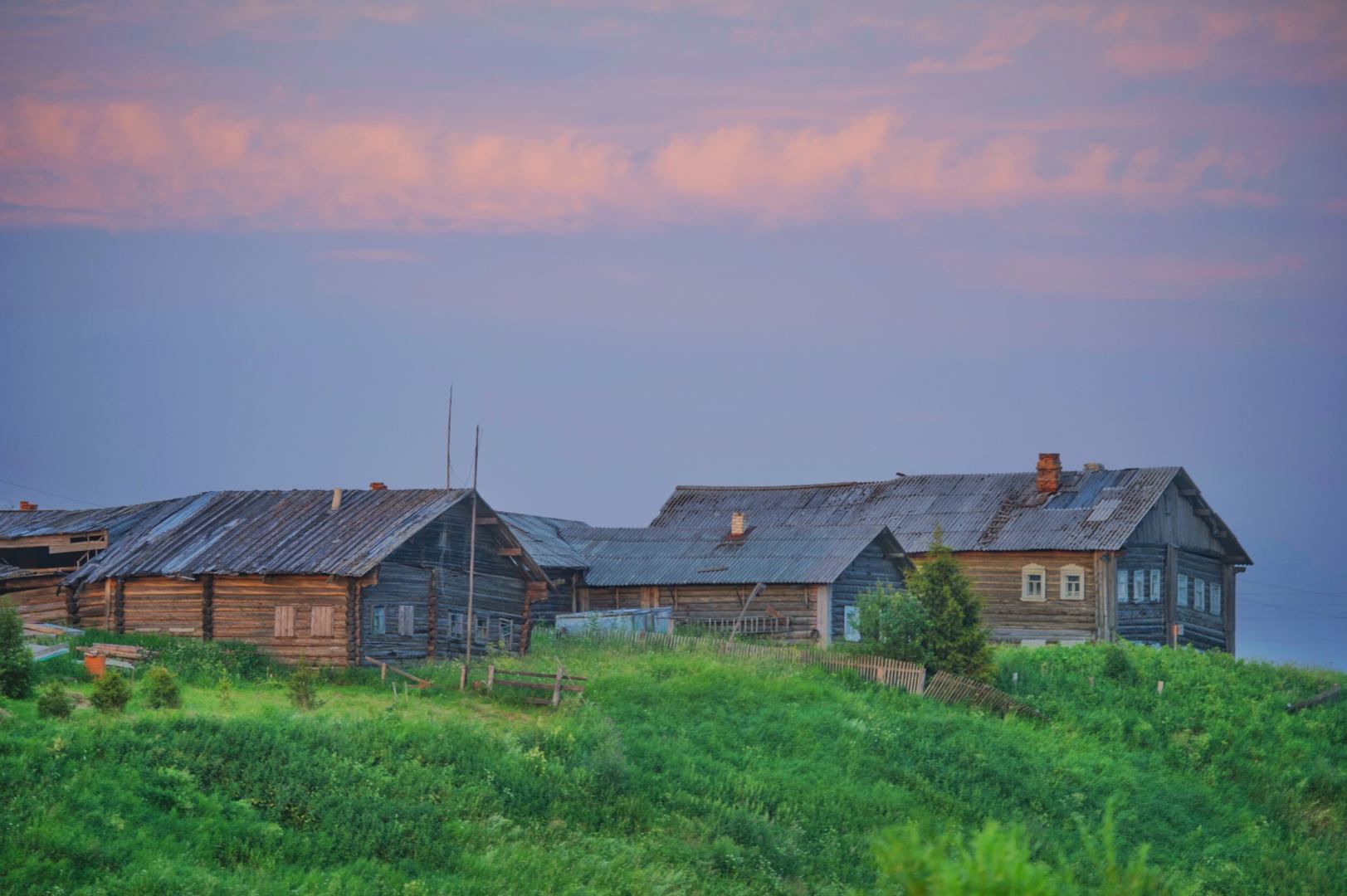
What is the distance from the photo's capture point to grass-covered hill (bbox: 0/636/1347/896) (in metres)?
24.8

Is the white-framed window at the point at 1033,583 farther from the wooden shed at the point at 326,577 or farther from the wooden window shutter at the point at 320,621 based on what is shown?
the wooden window shutter at the point at 320,621

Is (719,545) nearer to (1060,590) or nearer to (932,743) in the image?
(1060,590)

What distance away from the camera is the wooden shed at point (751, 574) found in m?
52.0

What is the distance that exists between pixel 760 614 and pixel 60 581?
73.8 feet

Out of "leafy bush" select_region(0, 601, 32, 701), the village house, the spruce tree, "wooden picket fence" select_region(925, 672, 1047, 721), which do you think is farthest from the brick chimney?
"leafy bush" select_region(0, 601, 32, 701)

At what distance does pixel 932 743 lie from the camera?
120 ft

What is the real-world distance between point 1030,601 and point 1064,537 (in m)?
2.71

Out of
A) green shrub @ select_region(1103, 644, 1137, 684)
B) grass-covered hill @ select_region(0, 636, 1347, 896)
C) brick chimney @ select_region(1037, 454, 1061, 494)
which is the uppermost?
brick chimney @ select_region(1037, 454, 1061, 494)

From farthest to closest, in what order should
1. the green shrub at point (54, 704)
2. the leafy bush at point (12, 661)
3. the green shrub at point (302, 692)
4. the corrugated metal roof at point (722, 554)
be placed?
1. the corrugated metal roof at point (722, 554)
2. the green shrub at point (302, 692)
3. the leafy bush at point (12, 661)
4. the green shrub at point (54, 704)

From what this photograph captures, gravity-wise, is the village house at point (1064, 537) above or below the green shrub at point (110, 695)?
above

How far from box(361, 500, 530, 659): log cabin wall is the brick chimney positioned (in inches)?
882

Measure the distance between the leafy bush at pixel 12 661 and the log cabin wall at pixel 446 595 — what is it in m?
10.3

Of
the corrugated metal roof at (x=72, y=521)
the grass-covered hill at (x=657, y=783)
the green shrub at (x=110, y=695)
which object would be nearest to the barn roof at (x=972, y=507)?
the grass-covered hill at (x=657, y=783)

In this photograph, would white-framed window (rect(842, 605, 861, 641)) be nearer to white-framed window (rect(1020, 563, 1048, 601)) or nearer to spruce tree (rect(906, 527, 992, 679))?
white-framed window (rect(1020, 563, 1048, 601))
